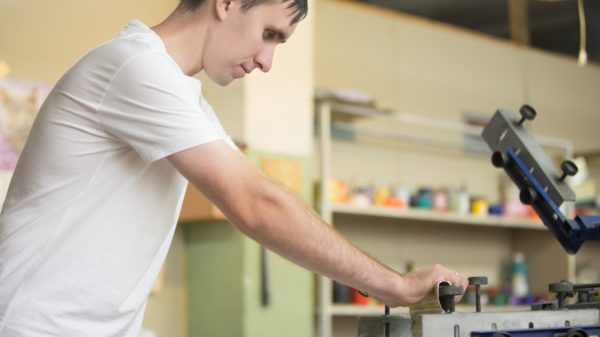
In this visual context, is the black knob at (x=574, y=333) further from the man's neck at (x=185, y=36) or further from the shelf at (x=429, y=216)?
the shelf at (x=429, y=216)

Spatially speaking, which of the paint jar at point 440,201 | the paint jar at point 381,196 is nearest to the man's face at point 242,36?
the paint jar at point 381,196

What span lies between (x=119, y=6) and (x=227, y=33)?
2249mm

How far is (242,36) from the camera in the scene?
134 cm

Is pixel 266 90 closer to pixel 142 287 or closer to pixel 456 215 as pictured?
pixel 456 215

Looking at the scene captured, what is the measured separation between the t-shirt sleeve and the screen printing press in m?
0.37

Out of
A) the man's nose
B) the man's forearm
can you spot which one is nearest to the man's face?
the man's nose

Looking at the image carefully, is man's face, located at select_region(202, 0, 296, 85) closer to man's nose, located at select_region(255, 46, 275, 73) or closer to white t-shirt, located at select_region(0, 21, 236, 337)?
man's nose, located at select_region(255, 46, 275, 73)

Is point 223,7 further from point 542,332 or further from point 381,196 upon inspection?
point 381,196

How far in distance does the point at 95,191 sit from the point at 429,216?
10.5 ft

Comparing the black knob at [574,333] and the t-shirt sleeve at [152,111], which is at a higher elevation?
the t-shirt sleeve at [152,111]

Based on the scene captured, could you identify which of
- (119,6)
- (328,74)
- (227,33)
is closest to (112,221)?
(227,33)

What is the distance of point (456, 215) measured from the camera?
4406 millimetres

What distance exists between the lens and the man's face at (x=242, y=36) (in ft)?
4.38

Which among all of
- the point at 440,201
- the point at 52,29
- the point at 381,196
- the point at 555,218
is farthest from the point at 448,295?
the point at 440,201
